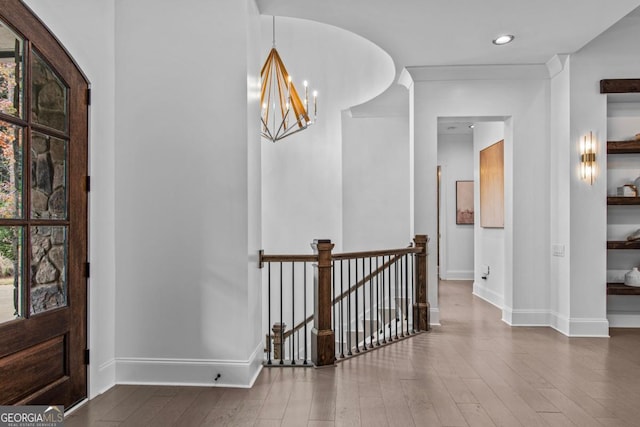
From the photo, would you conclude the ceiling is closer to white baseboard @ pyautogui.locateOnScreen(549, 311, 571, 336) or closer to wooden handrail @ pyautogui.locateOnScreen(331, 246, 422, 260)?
wooden handrail @ pyautogui.locateOnScreen(331, 246, 422, 260)

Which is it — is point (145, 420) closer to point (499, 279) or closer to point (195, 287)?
point (195, 287)

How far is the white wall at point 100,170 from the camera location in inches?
125

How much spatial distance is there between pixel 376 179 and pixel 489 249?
81.0 inches

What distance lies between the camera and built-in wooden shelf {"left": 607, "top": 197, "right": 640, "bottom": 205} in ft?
16.4

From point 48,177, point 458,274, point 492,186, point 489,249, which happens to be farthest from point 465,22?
point 458,274

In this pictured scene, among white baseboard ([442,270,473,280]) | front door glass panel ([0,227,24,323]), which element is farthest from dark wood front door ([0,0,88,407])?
white baseboard ([442,270,473,280])

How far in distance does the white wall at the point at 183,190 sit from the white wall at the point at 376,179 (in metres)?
4.12

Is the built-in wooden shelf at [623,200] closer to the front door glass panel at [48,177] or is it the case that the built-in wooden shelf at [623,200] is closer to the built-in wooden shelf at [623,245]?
the built-in wooden shelf at [623,245]

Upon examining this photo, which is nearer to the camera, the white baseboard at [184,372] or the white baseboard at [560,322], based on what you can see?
the white baseboard at [184,372]

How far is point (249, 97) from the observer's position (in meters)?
3.56

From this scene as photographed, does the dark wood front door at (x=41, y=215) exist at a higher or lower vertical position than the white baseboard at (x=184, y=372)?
higher

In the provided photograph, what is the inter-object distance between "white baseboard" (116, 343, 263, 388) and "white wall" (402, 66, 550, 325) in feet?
9.30

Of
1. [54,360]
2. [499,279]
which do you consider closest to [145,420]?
[54,360]

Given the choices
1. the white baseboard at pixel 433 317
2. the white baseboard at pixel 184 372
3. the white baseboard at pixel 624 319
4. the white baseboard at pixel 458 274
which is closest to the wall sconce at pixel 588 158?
the white baseboard at pixel 624 319
